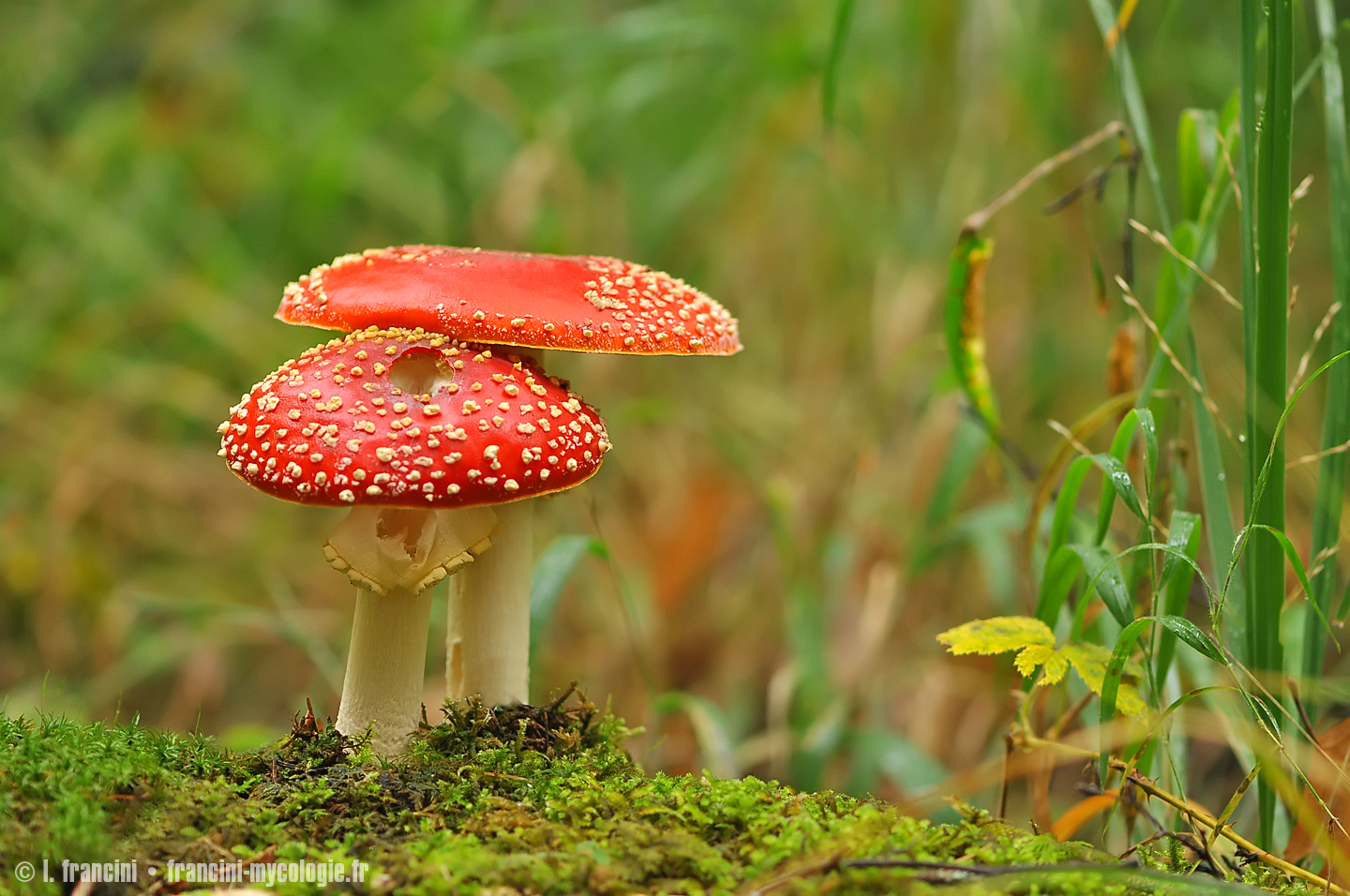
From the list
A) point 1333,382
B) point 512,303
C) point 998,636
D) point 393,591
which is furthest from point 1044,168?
point 393,591

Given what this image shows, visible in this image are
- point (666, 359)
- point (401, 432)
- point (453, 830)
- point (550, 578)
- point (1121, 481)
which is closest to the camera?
point (453, 830)

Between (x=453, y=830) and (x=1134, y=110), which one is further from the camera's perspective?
(x=1134, y=110)

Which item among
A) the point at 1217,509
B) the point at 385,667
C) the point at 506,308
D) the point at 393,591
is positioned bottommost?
the point at 385,667

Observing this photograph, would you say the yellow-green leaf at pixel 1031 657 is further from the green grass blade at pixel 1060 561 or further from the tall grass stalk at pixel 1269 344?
the tall grass stalk at pixel 1269 344

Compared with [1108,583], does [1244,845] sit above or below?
below

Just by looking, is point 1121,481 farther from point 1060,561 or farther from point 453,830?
point 453,830

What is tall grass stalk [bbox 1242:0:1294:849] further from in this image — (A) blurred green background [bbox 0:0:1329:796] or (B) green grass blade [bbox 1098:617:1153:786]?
(A) blurred green background [bbox 0:0:1329:796]

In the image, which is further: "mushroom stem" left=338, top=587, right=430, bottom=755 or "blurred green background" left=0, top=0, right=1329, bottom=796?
"blurred green background" left=0, top=0, right=1329, bottom=796

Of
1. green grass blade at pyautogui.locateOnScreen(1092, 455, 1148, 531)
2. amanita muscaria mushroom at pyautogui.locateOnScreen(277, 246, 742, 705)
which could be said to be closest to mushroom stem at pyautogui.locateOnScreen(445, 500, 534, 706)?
amanita muscaria mushroom at pyautogui.locateOnScreen(277, 246, 742, 705)
